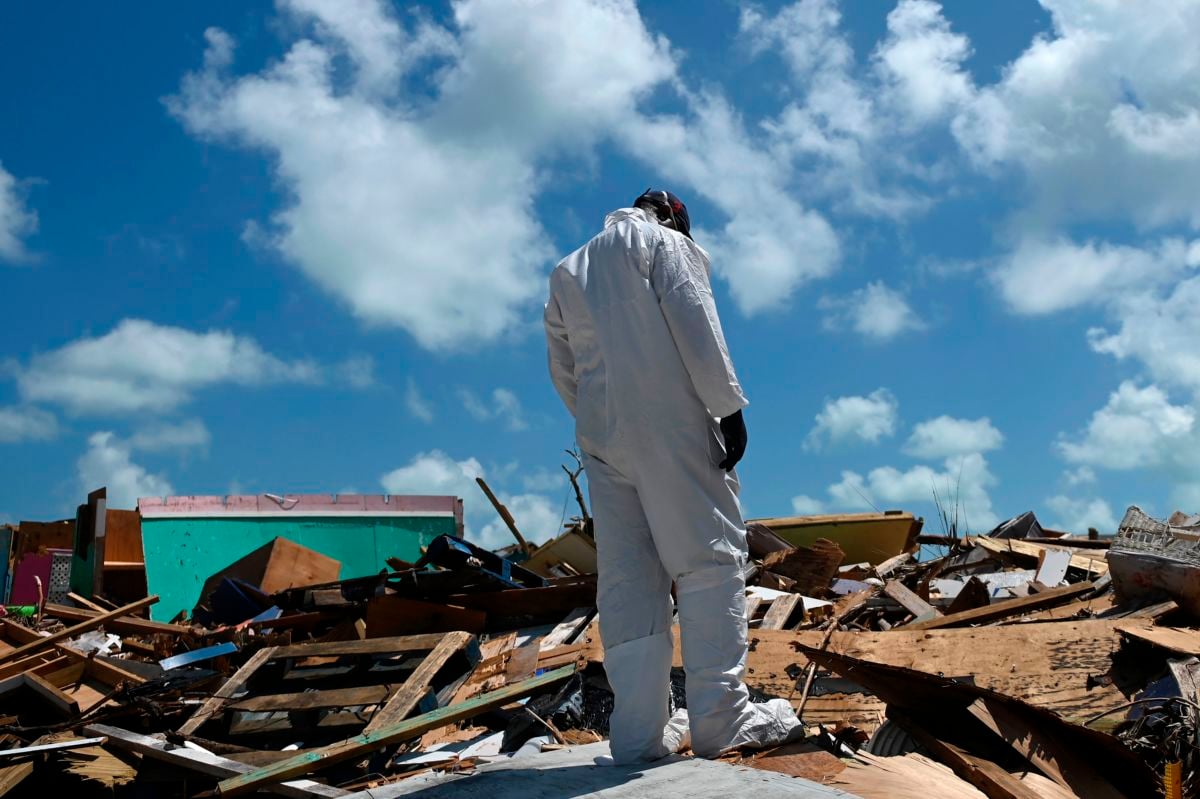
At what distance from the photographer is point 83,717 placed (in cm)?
518

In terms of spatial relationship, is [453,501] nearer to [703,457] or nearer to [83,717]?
[83,717]

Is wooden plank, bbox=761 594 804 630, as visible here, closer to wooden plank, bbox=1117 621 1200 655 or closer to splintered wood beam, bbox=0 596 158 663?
wooden plank, bbox=1117 621 1200 655

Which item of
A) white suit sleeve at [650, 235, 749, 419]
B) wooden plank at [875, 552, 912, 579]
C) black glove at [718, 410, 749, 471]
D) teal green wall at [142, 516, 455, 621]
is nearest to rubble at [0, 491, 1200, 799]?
wooden plank at [875, 552, 912, 579]

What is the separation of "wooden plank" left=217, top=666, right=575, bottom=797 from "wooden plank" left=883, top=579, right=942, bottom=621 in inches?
91.8

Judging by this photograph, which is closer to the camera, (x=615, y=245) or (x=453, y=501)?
(x=615, y=245)

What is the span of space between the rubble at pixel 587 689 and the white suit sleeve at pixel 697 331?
975 millimetres

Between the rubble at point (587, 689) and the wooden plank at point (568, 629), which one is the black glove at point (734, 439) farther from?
the wooden plank at point (568, 629)

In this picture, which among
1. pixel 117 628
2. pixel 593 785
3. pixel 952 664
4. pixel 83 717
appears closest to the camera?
pixel 593 785

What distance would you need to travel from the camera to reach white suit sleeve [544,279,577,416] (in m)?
3.66

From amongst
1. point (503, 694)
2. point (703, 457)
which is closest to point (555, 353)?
point (703, 457)

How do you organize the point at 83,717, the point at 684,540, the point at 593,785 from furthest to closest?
the point at 83,717 → the point at 684,540 → the point at 593,785

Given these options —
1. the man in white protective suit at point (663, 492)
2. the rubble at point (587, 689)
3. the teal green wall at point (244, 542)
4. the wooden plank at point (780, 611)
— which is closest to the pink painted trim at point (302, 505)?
the teal green wall at point (244, 542)

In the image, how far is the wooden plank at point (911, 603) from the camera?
5.68 m

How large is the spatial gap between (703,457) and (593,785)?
100 cm
